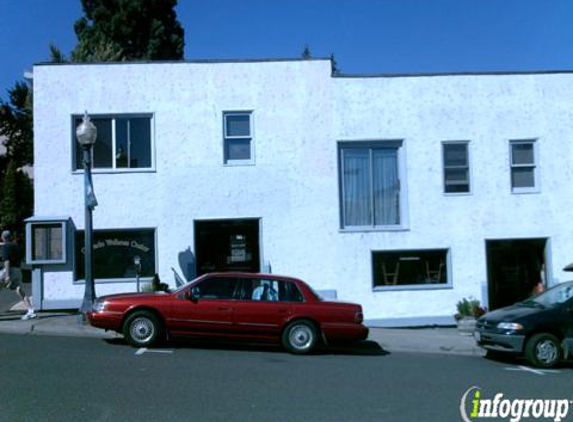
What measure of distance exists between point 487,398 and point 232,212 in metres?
8.75

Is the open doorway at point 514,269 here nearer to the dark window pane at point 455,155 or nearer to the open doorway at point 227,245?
the dark window pane at point 455,155

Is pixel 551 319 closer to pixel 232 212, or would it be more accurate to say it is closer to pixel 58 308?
pixel 232 212

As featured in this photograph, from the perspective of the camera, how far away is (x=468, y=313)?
1627 centimetres

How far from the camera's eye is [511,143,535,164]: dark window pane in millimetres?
17094

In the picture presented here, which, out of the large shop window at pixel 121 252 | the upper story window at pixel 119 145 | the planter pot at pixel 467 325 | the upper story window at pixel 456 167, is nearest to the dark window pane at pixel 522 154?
the upper story window at pixel 456 167

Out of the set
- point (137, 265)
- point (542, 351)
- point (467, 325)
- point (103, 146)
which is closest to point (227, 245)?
point (137, 265)

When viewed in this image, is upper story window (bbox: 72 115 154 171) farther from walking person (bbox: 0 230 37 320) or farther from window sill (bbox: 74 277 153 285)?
walking person (bbox: 0 230 37 320)

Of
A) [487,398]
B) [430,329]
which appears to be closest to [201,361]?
[487,398]

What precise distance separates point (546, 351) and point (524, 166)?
6449mm

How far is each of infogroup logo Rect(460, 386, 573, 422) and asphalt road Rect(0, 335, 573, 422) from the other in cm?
15

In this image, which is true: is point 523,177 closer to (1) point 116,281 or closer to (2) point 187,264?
(2) point 187,264

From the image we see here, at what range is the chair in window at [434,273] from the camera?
663 inches

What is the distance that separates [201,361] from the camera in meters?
10.7

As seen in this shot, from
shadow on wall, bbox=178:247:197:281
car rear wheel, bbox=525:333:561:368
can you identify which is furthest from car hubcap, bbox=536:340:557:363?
shadow on wall, bbox=178:247:197:281
